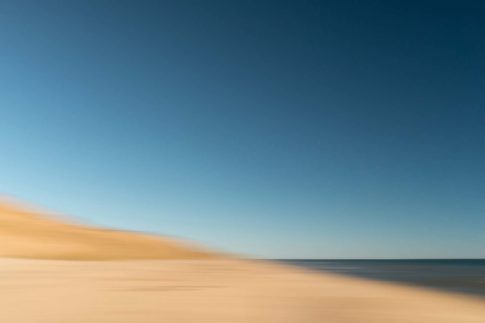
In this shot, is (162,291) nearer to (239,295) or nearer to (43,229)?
(239,295)

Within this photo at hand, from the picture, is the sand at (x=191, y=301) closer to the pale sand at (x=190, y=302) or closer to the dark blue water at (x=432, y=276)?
the pale sand at (x=190, y=302)

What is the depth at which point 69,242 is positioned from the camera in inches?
535

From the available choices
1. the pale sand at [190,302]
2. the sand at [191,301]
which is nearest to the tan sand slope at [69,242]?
the sand at [191,301]

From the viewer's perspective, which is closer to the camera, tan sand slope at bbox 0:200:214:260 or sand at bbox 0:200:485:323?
sand at bbox 0:200:485:323

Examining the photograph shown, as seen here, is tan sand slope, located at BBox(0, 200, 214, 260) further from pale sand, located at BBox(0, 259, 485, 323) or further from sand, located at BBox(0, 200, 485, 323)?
pale sand, located at BBox(0, 259, 485, 323)

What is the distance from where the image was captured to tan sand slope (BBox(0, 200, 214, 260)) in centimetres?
1167

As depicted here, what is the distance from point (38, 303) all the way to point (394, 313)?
3182 mm

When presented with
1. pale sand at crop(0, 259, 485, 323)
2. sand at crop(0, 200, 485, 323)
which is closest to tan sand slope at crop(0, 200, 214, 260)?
sand at crop(0, 200, 485, 323)

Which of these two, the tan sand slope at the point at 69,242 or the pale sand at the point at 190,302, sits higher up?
the tan sand slope at the point at 69,242

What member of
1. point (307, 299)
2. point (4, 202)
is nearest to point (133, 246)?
point (4, 202)

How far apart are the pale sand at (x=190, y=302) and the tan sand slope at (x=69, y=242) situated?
4616mm

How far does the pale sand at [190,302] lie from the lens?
4367 mm

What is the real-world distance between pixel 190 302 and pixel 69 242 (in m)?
9.34

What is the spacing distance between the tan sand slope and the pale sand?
4616 mm
